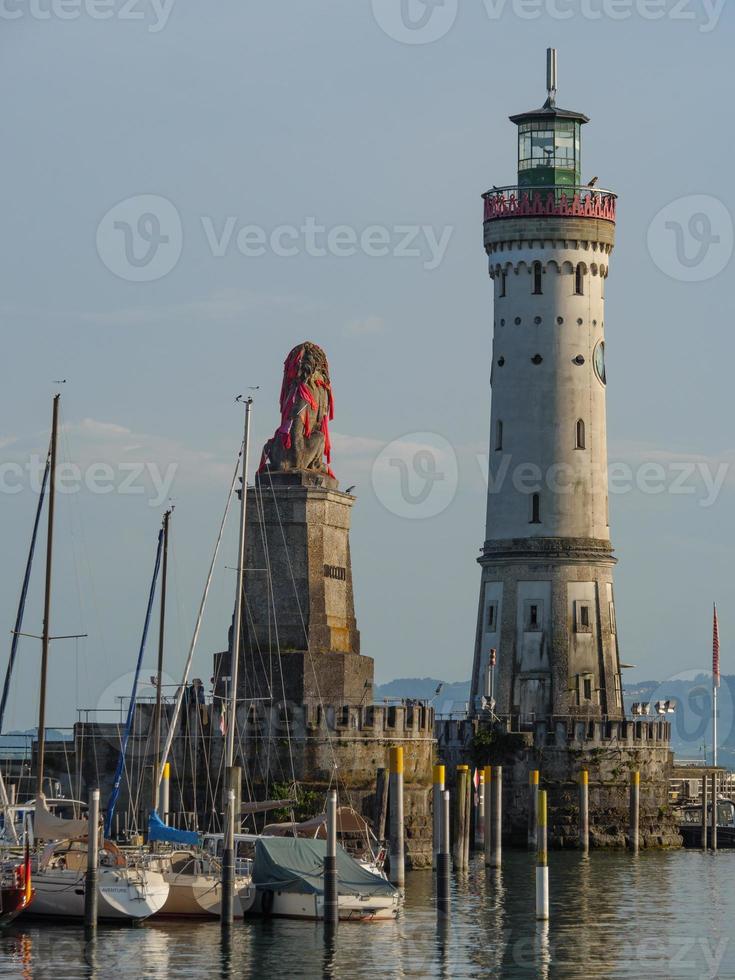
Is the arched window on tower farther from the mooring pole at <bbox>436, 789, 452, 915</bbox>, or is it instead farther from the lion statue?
the mooring pole at <bbox>436, 789, 452, 915</bbox>

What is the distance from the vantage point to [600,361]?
4803 inches

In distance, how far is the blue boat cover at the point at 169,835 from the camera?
78.9 meters

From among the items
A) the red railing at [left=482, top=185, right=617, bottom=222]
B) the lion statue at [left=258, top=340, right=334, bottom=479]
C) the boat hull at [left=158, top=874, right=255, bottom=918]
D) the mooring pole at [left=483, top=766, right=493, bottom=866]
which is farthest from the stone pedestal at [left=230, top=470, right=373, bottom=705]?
the red railing at [left=482, top=185, right=617, bottom=222]

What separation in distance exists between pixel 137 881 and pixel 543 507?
48.5 metres

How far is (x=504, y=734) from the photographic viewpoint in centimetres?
11675

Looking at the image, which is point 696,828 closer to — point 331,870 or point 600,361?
point 600,361

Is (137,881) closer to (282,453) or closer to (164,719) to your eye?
(164,719)

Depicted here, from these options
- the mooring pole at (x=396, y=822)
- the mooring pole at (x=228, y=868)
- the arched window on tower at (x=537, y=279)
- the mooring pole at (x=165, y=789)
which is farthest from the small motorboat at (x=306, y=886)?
the arched window on tower at (x=537, y=279)

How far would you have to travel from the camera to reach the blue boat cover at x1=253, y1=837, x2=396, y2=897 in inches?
3115

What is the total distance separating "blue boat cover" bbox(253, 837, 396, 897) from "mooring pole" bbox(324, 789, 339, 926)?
1477 mm

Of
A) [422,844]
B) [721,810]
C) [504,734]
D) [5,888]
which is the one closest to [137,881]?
[5,888]

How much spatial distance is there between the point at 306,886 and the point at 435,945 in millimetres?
5238

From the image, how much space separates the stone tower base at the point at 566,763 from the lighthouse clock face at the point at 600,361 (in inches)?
682

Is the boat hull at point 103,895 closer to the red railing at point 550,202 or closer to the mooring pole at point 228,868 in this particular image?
the mooring pole at point 228,868
